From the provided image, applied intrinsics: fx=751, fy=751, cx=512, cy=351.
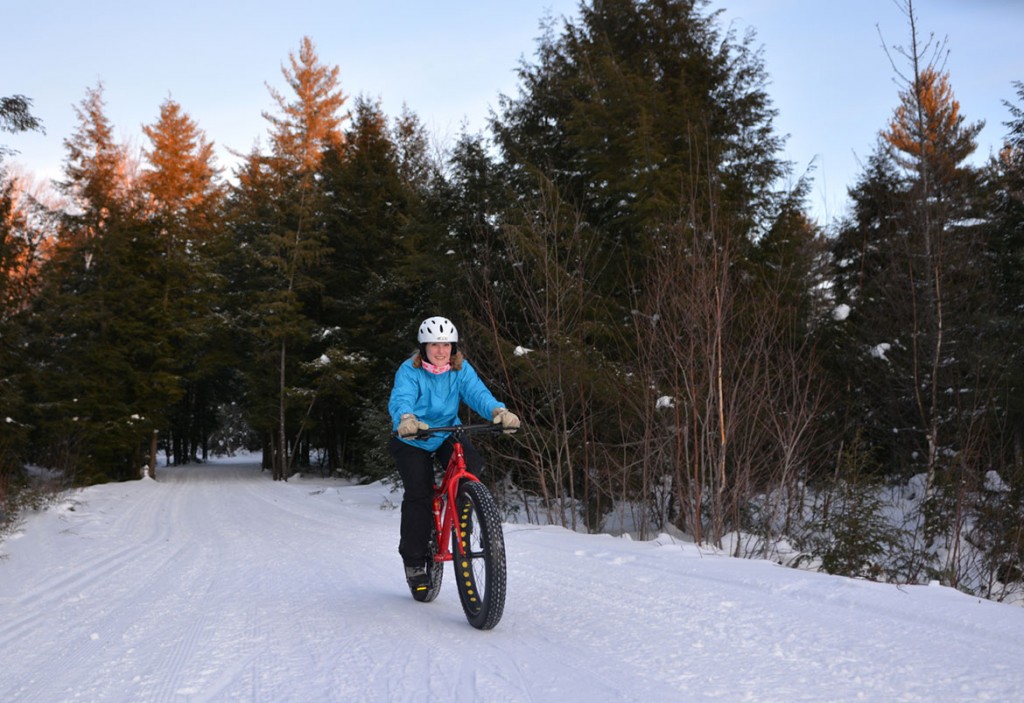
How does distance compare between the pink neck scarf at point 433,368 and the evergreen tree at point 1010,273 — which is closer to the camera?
the pink neck scarf at point 433,368

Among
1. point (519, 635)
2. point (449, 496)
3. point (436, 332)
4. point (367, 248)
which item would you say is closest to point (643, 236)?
point (436, 332)

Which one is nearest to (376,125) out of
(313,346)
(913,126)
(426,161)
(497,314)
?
(426,161)

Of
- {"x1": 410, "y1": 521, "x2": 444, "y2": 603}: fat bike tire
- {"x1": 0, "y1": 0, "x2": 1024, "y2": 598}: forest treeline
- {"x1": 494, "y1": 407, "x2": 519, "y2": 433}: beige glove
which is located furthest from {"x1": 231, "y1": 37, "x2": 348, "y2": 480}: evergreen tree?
{"x1": 494, "y1": 407, "x2": 519, "y2": 433}: beige glove

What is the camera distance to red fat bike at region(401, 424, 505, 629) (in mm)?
4215

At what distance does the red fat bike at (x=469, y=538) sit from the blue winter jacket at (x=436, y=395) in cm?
19

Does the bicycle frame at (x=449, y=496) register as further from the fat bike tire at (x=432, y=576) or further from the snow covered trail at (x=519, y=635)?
the snow covered trail at (x=519, y=635)

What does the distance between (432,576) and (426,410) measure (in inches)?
44.2

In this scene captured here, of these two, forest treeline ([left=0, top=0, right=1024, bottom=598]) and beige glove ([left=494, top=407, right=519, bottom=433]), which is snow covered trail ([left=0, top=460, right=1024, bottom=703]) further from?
forest treeline ([left=0, top=0, right=1024, bottom=598])

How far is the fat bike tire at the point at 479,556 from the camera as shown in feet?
13.8

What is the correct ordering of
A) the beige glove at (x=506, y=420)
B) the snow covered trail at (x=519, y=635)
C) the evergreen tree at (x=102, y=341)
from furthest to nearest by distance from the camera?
1. the evergreen tree at (x=102, y=341)
2. the beige glove at (x=506, y=420)
3. the snow covered trail at (x=519, y=635)

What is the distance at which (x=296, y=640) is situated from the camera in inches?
165

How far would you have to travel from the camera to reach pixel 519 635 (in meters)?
4.19

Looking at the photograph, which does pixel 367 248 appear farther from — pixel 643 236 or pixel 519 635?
pixel 519 635

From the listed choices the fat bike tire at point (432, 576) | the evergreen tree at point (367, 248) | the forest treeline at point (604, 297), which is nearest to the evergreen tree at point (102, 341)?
the forest treeline at point (604, 297)
